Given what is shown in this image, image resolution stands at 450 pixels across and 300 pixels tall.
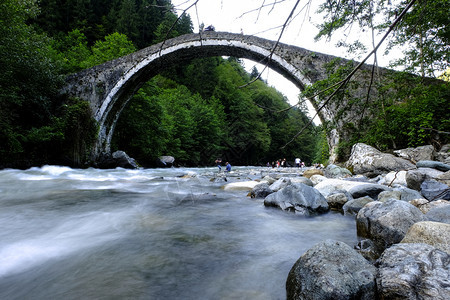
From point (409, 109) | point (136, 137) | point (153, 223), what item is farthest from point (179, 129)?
point (153, 223)

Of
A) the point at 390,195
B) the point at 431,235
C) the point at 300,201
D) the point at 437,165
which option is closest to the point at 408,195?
the point at 390,195

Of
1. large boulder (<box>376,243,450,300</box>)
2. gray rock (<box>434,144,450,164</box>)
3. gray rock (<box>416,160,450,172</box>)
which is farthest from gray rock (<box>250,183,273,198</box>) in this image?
gray rock (<box>434,144,450,164</box>)

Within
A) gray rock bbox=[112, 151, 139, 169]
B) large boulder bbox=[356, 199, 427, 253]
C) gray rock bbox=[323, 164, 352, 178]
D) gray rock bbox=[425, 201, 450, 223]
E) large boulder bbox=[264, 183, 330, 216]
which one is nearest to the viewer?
large boulder bbox=[356, 199, 427, 253]

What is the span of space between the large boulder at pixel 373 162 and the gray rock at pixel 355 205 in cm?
353

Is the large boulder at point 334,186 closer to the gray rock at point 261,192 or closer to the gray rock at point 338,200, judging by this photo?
the gray rock at point 338,200

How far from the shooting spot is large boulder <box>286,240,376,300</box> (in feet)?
3.80

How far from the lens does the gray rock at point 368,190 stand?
3.63 m

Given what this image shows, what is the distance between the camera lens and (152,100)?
16.0 m

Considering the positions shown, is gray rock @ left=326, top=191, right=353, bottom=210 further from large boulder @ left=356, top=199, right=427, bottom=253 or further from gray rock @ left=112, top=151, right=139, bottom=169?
gray rock @ left=112, top=151, right=139, bottom=169

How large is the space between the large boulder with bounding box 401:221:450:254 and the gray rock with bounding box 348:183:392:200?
7.29ft

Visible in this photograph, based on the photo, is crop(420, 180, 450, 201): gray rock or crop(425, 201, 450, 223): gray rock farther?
crop(420, 180, 450, 201): gray rock

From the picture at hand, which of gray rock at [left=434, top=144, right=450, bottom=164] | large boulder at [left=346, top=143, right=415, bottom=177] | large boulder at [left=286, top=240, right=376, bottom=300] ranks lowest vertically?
large boulder at [left=286, top=240, right=376, bottom=300]

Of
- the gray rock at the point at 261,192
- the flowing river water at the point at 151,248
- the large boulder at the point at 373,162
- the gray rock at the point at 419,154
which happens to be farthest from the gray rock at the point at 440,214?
the gray rock at the point at 419,154

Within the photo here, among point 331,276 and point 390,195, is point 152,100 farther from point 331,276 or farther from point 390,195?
point 331,276
